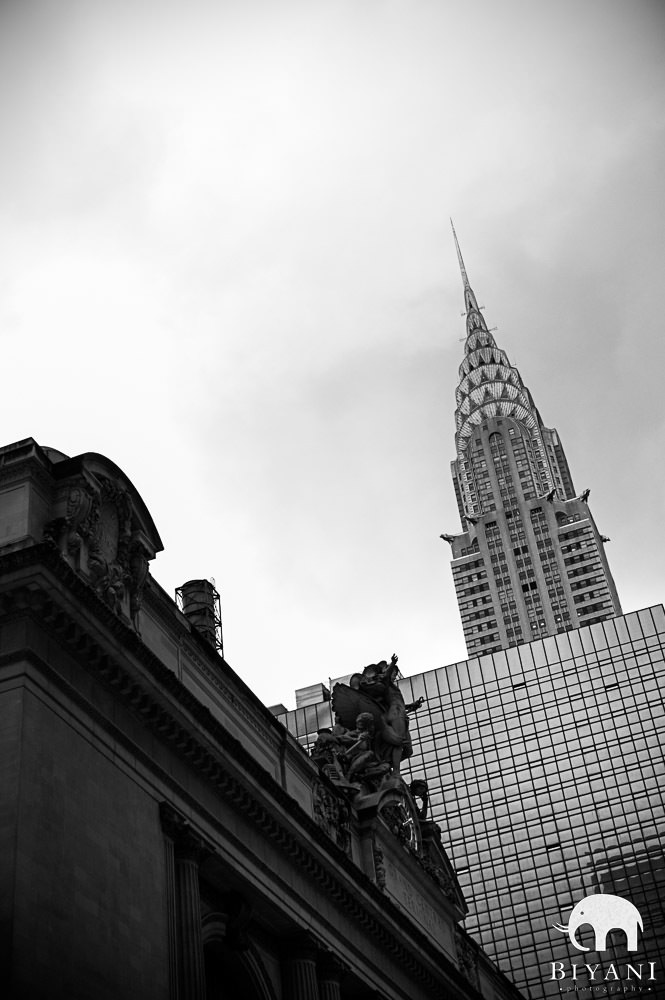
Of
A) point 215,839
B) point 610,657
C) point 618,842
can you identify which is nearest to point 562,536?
point 610,657

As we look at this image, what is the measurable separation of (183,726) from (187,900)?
359 cm

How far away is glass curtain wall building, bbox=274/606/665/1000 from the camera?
8231 centimetres

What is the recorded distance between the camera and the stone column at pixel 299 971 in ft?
104

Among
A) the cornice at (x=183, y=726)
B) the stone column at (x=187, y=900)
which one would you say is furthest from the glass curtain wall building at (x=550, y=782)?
the stone column at (x=187, y=900)

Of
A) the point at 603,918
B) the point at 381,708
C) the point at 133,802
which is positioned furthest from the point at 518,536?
the point at 133,802

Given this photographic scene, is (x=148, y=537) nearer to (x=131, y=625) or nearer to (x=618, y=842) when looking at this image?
(x=131, y=625)

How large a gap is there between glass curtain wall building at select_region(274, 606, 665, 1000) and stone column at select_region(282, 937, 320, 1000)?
5136 cm

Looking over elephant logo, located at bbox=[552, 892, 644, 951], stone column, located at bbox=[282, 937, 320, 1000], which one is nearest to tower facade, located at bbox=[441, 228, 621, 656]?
elephant logo, located at bbox=[552, 892, 644, 951]

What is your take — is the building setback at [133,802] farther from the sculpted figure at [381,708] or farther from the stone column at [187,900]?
the sculpted figure at [381,708]

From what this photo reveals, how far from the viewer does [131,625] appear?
27984mm

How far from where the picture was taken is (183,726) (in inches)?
1101

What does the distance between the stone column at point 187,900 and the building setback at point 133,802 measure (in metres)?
0.04

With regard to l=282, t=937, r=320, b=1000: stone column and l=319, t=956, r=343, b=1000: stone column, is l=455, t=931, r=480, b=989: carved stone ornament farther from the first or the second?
l=282, t=937, r=320, b=1000: stone column

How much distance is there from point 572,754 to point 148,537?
65.1m
